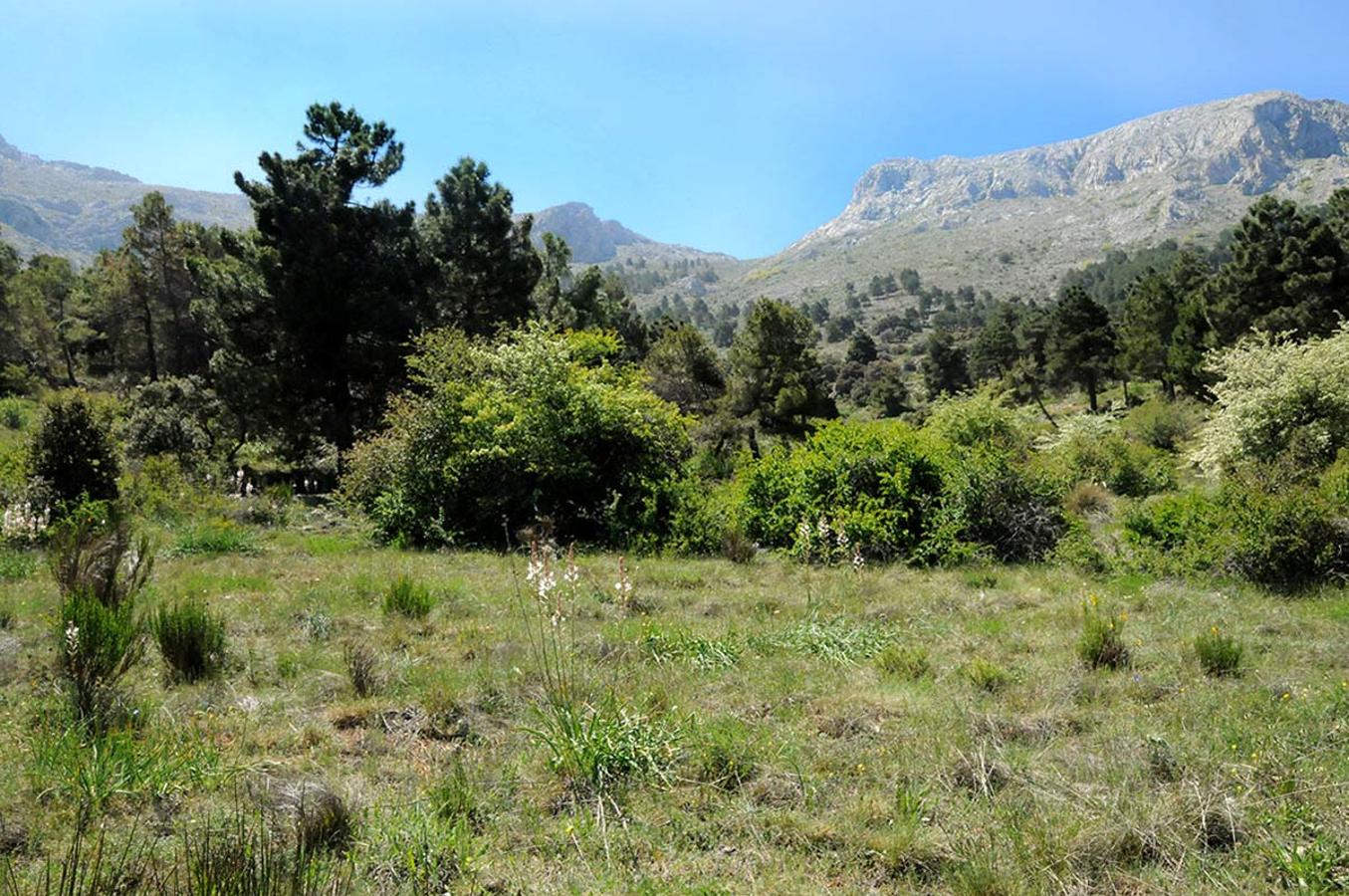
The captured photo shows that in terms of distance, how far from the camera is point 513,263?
27.5 metres

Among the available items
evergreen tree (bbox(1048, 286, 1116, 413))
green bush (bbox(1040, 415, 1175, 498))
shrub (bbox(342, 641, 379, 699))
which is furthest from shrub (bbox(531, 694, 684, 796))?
evergreen tree (bbox(1048, 286, 1116, 413))

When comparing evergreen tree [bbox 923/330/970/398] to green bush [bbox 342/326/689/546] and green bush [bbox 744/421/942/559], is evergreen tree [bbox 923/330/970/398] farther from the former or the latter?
green bush [bbox 342/326/689/546]

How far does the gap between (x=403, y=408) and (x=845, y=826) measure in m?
13.2

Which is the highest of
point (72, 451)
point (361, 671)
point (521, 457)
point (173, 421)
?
point (173, 421)

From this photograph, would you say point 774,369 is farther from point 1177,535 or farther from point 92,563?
point 92,563

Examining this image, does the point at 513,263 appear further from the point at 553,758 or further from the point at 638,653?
the point at 553,758

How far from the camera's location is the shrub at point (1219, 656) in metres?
5.80

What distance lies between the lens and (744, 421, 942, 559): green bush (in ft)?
38.7

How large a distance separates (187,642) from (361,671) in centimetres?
140

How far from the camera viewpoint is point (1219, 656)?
5840mm

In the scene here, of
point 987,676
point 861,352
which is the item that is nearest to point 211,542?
point 987,676

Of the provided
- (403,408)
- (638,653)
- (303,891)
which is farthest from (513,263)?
(303,891)

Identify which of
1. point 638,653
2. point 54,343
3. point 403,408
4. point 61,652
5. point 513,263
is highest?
point 513,263

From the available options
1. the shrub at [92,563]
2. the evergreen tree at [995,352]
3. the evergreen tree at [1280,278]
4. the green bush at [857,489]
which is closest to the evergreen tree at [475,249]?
the green bush at [857,489]
